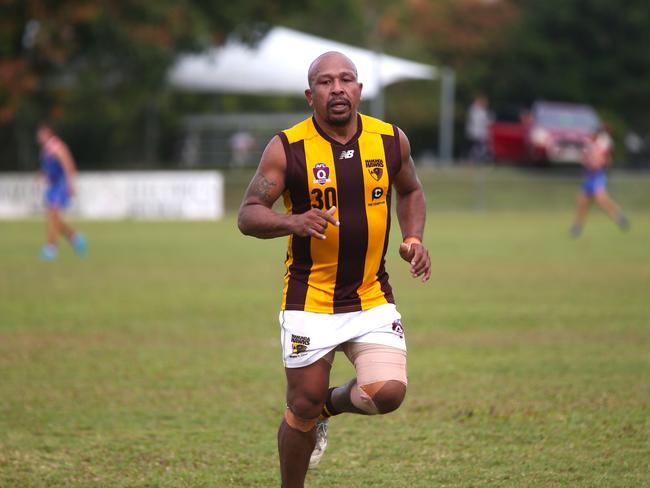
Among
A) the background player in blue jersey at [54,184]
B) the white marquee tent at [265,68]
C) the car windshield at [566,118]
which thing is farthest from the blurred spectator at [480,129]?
the background player in blue jersey at [54,184]

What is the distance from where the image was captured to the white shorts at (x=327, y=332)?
5.34 metres

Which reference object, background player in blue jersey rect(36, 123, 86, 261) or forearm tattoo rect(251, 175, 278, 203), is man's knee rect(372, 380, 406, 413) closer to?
forearm tattoo rect(251, 175, 278, 203)

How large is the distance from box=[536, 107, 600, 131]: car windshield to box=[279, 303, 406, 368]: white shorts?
32.1 metres

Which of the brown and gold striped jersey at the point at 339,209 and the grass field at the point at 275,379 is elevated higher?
the brown and gold striped jersey at the point at 339,209

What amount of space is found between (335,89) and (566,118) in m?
33.4

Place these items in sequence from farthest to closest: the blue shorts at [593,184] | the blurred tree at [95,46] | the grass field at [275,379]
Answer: the blurred tree at [95,46] < the blue shorts at [593,184] < the grass field at [275,379]

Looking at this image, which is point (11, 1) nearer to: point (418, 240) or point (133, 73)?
point (133, 73)

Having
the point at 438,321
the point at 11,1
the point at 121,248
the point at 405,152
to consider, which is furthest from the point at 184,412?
the point at 11,1

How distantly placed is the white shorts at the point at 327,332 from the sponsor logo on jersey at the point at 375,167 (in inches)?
25.3

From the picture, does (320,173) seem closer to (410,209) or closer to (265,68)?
(410,209)

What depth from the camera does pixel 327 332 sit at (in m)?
5.37

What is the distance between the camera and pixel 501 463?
6355 mm

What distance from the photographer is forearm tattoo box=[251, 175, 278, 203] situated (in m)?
5.31

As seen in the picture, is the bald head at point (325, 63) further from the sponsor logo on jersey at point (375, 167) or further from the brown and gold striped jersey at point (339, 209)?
the sponsor logo on jersey at point (375, 167)
